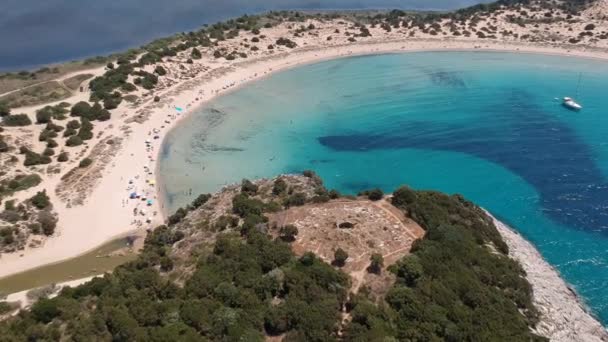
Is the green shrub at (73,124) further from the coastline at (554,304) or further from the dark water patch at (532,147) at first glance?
the coastline at (554,304)

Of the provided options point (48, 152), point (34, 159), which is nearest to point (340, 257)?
point (34, 159)

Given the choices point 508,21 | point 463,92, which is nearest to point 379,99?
point 463,92

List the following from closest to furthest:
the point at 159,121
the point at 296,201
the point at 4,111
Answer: the point at 296,201, the point at 4,111, the point at 159,121

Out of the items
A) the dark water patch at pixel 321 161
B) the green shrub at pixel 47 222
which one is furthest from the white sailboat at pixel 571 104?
the green shrub at pixel 47 222

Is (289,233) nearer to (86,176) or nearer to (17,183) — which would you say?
(86,176)

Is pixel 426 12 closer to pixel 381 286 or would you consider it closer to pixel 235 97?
pixel 235 97

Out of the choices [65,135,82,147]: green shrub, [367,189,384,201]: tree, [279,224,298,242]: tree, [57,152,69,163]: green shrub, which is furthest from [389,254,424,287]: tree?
[65,135,82,147]: green shrub

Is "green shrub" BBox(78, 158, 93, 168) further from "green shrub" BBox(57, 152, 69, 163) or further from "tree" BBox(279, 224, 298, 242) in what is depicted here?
"tree" BBox(279, 224, 298, 242)

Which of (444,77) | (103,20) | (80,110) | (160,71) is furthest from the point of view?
(103,20)

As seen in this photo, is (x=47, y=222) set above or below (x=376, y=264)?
below
